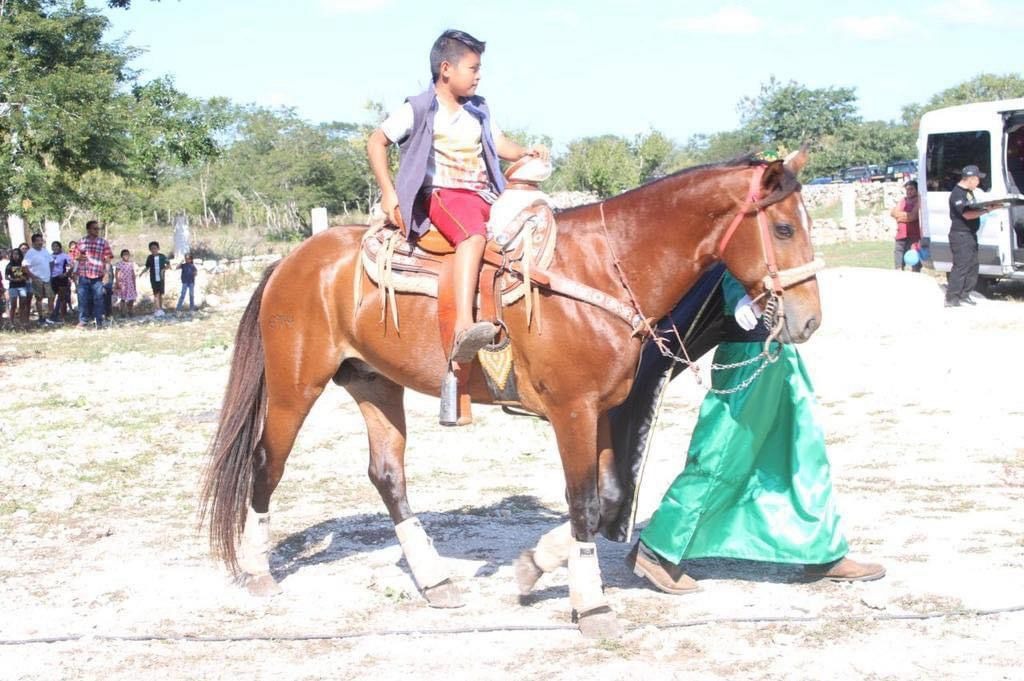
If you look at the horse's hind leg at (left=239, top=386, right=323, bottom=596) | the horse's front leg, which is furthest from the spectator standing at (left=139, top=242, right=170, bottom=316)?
the horse's front leg

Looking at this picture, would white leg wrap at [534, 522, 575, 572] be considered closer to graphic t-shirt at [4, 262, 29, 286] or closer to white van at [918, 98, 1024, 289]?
white van at [918, 98, 1024, 289]

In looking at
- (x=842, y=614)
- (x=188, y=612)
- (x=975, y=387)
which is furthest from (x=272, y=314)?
(x=975, y=387)

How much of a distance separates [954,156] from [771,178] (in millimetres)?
14664

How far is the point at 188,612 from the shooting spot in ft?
17.9

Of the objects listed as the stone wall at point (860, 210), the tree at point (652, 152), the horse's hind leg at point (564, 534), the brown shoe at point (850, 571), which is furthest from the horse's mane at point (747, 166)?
the tree at point (652, 152)

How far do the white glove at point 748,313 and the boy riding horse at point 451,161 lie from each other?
119 centimetres

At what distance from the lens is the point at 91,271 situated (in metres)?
20.5

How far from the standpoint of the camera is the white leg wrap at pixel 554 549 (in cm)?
516

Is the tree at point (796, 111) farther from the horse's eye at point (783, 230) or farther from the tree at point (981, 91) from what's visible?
the horse's eye at point (783, 230)

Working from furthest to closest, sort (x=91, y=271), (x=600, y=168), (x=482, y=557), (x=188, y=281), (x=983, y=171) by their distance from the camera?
(x=600, y=168)
(x=188, y=281)
(x=91, y=271)
(x=983, y=171)
(x=482, y=557)

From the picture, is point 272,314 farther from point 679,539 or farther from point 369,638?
point 679,539

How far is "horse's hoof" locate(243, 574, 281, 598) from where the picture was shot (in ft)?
18.7

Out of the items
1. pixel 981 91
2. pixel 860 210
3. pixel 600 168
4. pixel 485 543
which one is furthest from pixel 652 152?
pixel 485 543

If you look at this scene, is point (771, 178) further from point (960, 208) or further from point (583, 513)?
point (960, 208)
